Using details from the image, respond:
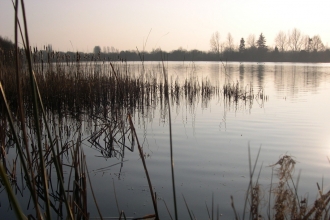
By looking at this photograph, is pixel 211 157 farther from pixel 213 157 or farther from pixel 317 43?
pixel 317 43

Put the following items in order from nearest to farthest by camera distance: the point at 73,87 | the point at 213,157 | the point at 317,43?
1. the point at 213,157
2. the point at 73,87
3. the point at 317,43

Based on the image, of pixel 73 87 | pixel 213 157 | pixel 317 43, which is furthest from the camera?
pixel 317 43

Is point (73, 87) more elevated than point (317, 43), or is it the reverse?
point (317, 43)

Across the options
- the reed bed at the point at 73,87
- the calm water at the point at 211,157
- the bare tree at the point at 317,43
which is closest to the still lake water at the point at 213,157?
the calm water at the point at 211,157

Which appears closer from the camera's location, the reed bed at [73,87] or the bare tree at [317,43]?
the reed bed at [73,87]

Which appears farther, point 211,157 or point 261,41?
point 261,41

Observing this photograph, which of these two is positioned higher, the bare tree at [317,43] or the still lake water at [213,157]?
the bare tree at [317,43]

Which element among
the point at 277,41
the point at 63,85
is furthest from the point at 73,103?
the point at 277,41

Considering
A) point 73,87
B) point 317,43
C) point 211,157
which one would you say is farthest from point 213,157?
point 317,43

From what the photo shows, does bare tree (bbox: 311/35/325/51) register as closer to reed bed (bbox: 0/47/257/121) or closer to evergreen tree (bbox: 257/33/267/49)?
evergreen tree (bbox: 257/33/267/49)

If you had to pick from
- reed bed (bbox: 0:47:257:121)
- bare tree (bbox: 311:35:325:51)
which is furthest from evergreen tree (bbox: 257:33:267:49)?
reed bed (bbox: 0:47:257:121)

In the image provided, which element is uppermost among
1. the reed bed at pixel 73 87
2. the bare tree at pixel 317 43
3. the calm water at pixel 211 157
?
the bare tree at pixel 317 43

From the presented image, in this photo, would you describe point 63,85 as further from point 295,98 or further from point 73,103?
point 295,98

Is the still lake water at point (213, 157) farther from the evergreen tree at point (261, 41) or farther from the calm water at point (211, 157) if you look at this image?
the evergreen tree at point (261, 41)
